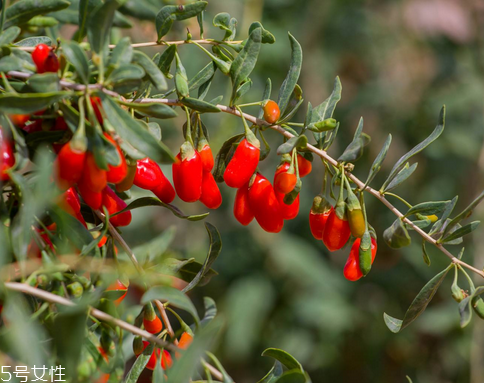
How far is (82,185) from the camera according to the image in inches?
24.0

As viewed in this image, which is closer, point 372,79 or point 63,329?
point 63,329

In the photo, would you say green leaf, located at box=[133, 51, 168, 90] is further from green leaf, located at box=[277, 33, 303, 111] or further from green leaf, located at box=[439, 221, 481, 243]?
green leaf, located at box=[439, 221, 481, 243]

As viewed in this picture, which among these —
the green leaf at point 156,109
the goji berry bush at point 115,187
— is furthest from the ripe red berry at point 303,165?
the green leaf at point 156,109

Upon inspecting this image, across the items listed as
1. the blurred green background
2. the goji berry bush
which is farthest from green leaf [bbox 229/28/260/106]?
the blurred green background

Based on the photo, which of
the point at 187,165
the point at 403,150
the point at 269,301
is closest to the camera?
the point at 187,165

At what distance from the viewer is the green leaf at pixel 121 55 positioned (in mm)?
562

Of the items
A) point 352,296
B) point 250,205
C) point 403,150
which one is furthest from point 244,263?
point 250,205

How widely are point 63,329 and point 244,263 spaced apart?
7.36ft

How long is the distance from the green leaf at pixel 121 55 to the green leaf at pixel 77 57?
0.02 metres

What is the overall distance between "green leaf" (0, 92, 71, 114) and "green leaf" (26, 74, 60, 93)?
2cm

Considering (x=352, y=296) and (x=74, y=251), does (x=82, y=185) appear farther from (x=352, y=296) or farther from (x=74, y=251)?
(x=352, y=296)

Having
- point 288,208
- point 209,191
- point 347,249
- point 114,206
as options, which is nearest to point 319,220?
point 288,208

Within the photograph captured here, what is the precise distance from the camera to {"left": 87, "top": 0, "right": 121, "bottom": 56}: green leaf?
53 cm

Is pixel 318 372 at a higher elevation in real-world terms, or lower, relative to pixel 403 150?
lower
